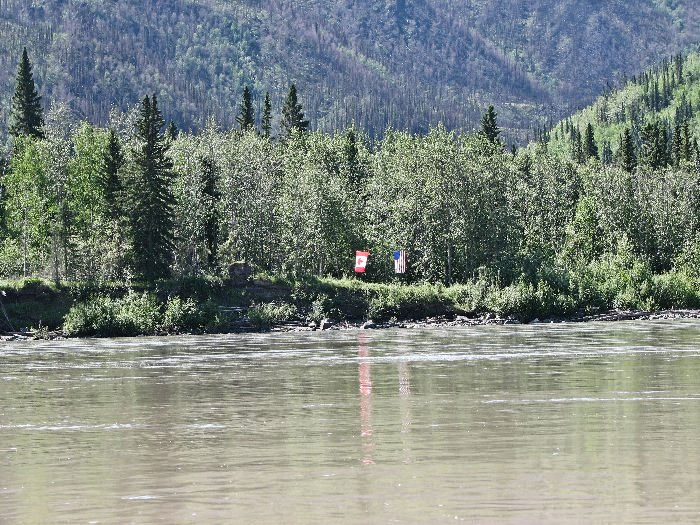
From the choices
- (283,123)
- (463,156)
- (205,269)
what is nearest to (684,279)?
(463,156)

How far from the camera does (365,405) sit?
3706 cm

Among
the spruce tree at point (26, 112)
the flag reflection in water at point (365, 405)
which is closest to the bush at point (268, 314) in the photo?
the flag reflection in water at point (365, 405)

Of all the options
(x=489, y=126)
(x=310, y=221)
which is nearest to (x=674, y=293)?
(x=310, y=221)

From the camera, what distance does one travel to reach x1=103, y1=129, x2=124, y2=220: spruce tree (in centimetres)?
9931

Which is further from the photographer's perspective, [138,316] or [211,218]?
[211,218]

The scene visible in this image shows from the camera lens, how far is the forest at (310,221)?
94.8 metres

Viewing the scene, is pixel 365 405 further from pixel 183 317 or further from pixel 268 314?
pixel 268 314

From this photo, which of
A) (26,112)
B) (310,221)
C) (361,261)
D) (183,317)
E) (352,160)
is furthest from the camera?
(352,160)

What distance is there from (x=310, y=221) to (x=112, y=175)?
17513 millimetres

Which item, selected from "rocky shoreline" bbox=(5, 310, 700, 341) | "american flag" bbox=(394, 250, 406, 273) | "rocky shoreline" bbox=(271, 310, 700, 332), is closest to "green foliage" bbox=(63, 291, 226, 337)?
"rocky shoreline" bbox=(5, 310, 700, 341)

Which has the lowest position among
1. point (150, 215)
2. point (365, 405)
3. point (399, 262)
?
point (365, 405)

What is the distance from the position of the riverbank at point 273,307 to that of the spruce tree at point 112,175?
429 inches

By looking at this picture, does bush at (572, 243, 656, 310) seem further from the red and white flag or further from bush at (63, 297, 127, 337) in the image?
bush at (63, 297, 127, 337)

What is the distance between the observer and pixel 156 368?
5391cm
